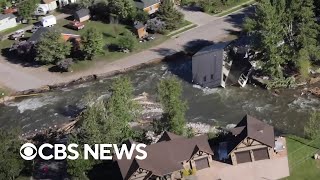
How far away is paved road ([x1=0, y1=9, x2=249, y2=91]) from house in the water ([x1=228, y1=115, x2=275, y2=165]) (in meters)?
23.2

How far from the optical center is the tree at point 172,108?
50.6 meters

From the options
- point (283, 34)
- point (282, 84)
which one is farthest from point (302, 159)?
point (283, 34)

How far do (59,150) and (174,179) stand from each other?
39.8ft

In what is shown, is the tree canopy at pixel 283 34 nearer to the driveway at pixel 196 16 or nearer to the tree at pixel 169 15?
the tree at pixel 169 15

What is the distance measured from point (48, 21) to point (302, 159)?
137 feet

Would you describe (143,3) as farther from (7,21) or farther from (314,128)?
(314,128)

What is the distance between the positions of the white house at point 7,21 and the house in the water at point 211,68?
28130 millimetres

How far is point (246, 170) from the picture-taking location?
48219 millimetres

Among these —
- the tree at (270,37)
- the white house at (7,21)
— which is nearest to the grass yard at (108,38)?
the white house at (7,21)

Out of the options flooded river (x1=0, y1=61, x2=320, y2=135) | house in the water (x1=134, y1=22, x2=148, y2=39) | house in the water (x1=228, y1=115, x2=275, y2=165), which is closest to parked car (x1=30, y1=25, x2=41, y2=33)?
house in the water (x1=134, y1=22, x2=148, y2=39)

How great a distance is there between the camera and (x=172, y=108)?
50.7 metres

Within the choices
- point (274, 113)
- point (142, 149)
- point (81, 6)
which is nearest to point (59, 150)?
point (142, 149)

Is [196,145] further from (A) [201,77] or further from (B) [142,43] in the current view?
(B) [142,43]

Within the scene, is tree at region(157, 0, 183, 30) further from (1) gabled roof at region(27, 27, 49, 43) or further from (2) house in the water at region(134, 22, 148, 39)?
(1) gabled roof at region(27, 27, 49, 43)
